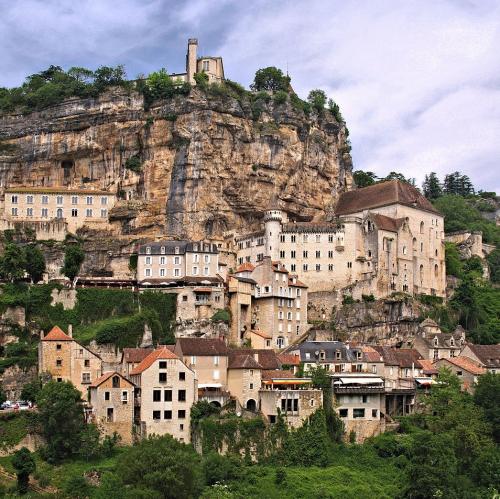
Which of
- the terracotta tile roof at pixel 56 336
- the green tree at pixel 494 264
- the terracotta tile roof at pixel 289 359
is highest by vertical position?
the green tree at pixel 494 264

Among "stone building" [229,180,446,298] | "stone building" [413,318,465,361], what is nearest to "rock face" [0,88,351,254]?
"stone building" [229,180,446,298]

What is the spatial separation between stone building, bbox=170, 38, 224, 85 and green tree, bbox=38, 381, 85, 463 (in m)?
→ 52.7

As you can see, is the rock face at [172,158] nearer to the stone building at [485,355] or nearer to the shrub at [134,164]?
the shrub at [134,164]

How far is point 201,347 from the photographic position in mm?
78750

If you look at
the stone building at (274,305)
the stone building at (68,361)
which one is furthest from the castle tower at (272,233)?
the stone building at (68,361)

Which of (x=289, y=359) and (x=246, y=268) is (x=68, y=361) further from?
(x=246, y=268)

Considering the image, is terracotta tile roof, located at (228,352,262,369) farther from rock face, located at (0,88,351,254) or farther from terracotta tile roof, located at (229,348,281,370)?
rock face, located at (0,88,351,254)

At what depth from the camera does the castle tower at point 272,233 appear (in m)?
106

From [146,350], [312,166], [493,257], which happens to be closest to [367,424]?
[146,350]

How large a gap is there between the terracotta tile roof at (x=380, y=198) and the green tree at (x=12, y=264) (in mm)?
38528

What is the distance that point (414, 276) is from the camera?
110 metres

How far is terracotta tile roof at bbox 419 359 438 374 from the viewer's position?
289 feet

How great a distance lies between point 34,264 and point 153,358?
82.7ft

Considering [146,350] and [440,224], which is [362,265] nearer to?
[440,224]
